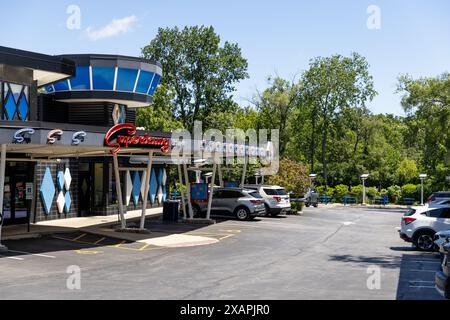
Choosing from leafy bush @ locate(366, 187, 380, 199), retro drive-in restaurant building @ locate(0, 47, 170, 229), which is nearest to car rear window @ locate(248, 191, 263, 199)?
retro drive-in restaurant building @ locate(0, 47, 170, 229)

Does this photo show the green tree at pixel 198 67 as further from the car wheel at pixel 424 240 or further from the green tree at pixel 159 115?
the car wheel at pixel 424 240

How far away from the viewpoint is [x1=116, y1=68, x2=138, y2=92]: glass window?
29.6 meters

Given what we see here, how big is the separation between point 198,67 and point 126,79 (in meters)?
33.5

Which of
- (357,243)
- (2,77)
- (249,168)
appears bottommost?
(357,243)

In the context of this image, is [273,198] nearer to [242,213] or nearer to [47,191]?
[242,213]

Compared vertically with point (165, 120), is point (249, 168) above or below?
below

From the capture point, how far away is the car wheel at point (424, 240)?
18969mm

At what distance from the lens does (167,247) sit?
19016mm

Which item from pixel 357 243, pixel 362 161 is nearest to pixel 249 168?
pixel 362 161

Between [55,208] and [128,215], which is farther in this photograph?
[128,215]

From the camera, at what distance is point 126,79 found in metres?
29.8

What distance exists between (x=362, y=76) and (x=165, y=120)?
2363 centimetres

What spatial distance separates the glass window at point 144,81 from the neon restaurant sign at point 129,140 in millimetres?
10490
